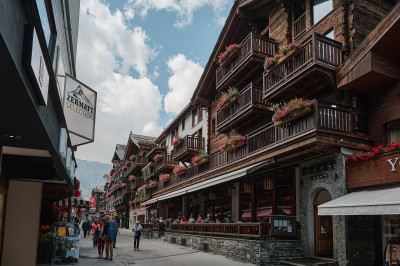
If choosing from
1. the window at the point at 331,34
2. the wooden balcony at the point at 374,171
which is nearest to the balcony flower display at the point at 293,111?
the wooden balcony at the point at 374,171

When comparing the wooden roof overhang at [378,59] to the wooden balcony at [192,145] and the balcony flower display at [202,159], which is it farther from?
the wooden balcony at [192,145]

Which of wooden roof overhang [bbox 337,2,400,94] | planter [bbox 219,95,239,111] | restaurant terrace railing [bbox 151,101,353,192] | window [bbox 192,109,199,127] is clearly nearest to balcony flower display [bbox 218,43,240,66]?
planter [bbox 219,95,239,111]

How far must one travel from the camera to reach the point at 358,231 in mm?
12930

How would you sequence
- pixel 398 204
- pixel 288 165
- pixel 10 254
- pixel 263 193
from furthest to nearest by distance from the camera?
pixel 263 193, pixel 288 165, pixel 10 254, pixel 398 204

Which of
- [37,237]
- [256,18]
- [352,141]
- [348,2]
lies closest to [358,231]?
[352,141]

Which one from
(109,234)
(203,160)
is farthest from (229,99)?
(109,234)

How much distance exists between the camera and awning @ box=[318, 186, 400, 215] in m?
10.1

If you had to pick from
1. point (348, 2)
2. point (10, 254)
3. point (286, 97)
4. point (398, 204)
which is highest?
point (348, 2)

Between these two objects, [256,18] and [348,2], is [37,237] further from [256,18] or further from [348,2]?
[256,18]

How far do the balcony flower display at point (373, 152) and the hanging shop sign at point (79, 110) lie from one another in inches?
342

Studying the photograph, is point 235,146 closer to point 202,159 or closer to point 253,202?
point 253,202

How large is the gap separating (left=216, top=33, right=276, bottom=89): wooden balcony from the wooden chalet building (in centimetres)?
6

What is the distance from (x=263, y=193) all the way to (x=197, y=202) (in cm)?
1087

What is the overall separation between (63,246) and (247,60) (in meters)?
12.5
